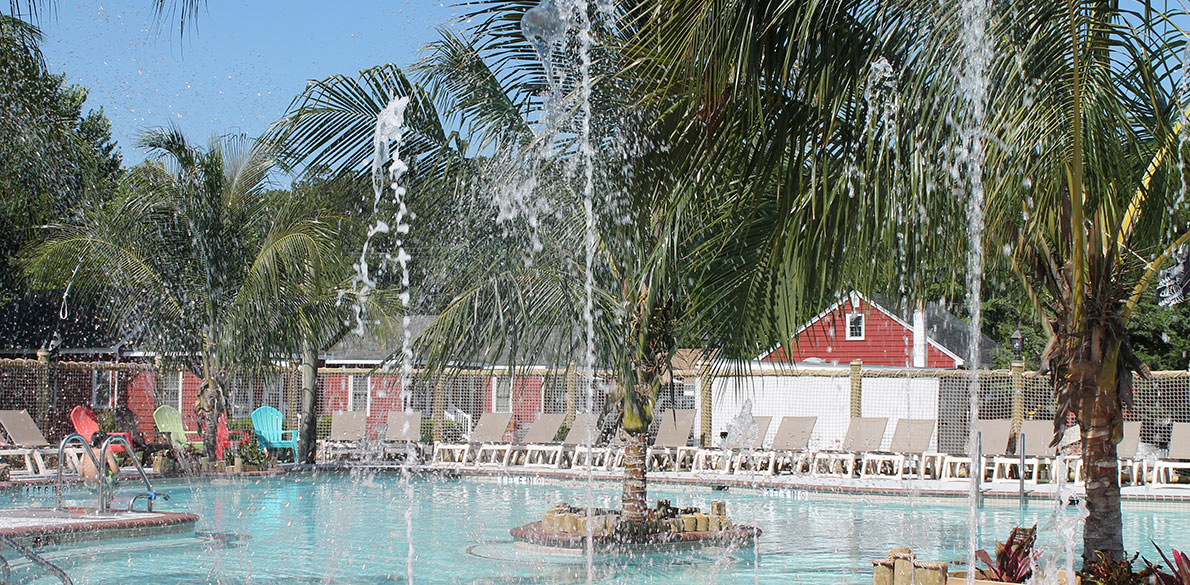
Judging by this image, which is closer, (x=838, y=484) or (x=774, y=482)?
(x=838, y=484)

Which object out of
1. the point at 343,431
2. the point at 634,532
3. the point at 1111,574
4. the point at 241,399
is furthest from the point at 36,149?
the point at 241,399

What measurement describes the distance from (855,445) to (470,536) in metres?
9.29

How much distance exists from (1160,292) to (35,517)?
2397 cm

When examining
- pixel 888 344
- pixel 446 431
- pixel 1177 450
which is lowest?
pixel 446 431

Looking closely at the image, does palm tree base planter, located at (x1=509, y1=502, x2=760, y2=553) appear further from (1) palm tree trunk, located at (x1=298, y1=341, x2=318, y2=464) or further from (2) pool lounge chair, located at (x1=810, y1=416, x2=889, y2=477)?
(1) palm tree trunk, located at (x1=298, y1=341, x2=318, y2=464)

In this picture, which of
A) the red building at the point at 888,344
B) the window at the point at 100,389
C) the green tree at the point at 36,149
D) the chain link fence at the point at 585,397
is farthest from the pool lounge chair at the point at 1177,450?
the window at the point at 100,389

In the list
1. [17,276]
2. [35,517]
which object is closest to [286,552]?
[35,517]

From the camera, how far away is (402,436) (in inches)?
821

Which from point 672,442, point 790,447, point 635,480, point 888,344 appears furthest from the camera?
point 888,344

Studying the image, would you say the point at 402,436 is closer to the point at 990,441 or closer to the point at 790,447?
the point at 790,447

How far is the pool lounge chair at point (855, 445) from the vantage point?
17.8 m

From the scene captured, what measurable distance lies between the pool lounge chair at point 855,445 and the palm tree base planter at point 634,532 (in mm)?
8007

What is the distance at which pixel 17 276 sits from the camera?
2450 cm

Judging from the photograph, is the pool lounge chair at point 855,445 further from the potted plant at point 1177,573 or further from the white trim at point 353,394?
the white trim at point 353,394
